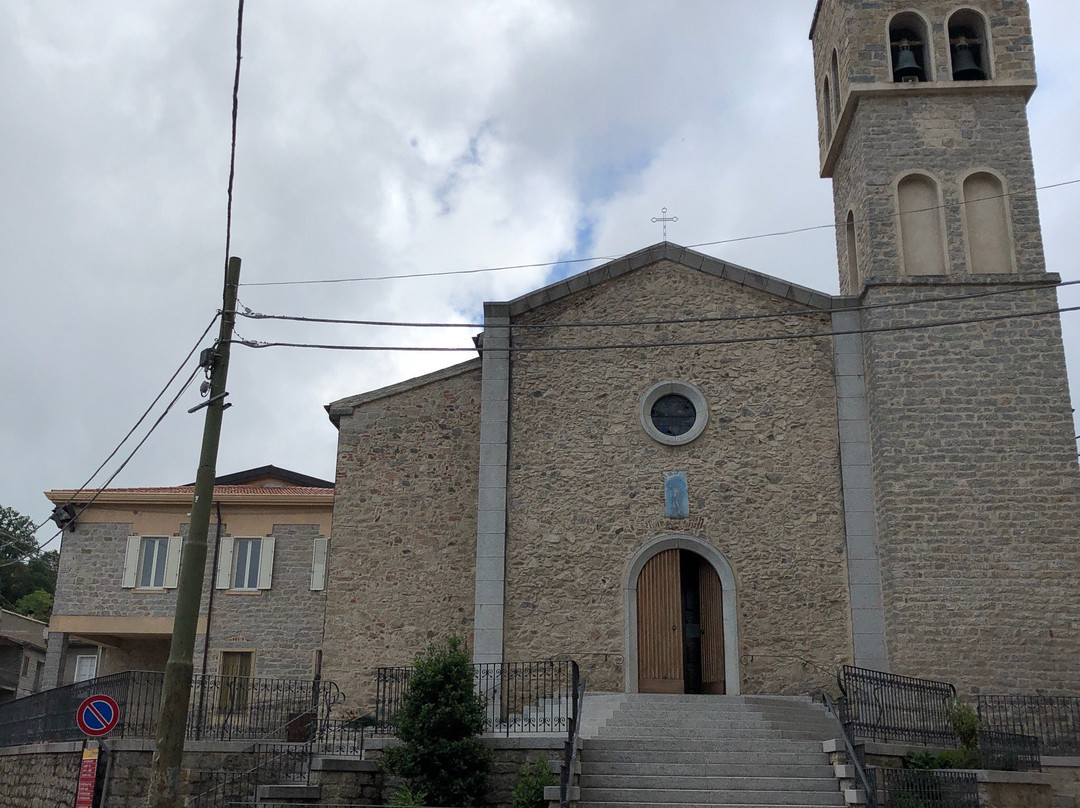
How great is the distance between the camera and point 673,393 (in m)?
18.4

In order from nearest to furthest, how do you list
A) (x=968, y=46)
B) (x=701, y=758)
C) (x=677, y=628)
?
(x=701, y=758) → (x=677, y=628) → (x=968, y=46)

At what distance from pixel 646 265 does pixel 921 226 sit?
455 cm

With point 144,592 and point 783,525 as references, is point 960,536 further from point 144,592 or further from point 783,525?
point 144,592

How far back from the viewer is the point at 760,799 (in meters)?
12.6

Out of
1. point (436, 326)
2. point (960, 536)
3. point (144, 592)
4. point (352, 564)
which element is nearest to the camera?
point (436, 326)

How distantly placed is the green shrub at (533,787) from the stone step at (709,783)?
502 millimetres

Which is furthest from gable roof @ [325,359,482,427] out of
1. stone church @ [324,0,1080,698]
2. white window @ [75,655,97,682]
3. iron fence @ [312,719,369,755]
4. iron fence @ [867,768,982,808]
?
white window @ [75,655,97,682]

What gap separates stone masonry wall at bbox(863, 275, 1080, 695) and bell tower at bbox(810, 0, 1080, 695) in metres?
→ 0.02

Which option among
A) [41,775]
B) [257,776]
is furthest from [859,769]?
[41,775]

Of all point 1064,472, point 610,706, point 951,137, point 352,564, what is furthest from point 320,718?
point 951,137

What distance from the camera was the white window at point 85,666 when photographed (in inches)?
1045

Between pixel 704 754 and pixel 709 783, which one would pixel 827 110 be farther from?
pixel 709 783

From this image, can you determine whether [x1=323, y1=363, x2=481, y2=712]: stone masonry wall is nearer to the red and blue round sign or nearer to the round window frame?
the round window frame

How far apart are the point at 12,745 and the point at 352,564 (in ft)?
21.5
